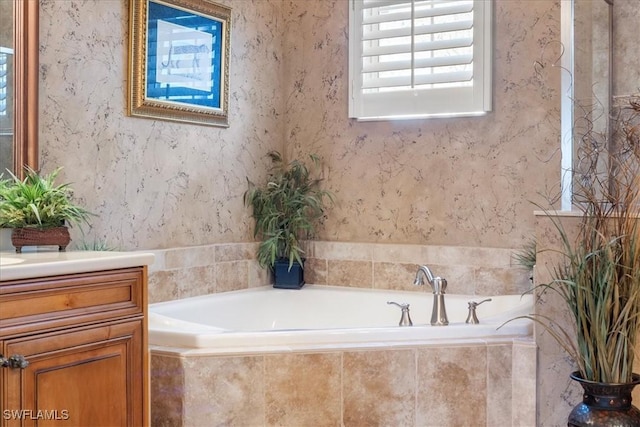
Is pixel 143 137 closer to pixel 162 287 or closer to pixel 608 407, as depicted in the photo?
pixel 162 287

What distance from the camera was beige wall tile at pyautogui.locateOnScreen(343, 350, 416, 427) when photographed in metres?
2.47

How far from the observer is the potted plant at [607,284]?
7.11ft

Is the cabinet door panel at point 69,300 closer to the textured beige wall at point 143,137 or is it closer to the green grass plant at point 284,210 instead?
the textured beige wall at point 143,137

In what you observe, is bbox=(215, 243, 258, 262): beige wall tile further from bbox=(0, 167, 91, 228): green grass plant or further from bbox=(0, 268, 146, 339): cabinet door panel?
bbox=(0, 268, 146, 339): cabinet door panel

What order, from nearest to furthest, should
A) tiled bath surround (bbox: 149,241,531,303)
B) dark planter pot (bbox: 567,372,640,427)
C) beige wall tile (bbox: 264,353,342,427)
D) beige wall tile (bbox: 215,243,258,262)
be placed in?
dark planter pot (bbox: 567,372,640,427)
beige wall tile (bbox: 264,353,342,427)
tiled bath surround (bbox: 149,241,531,303)
beige wall tile (bbox: 215,243,258,262)

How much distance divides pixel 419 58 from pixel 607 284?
5.46 feet

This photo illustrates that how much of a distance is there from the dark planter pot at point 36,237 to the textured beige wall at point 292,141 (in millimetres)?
400

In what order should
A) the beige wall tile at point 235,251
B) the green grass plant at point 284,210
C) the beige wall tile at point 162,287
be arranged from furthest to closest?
the green grass plant at point 284,210 → the beige wall tile at point 235,251 → the beige wall tile at point 162,287

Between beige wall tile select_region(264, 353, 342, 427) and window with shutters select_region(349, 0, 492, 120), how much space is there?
1549mm

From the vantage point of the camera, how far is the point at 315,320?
3445 millimetres

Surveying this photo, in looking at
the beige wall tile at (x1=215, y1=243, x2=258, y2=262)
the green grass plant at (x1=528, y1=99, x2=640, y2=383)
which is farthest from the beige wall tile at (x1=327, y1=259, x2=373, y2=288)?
the green grass plant at (x1=528, y1=99, x2=640, y2=383)

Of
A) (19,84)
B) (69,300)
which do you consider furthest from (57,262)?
(19,84)

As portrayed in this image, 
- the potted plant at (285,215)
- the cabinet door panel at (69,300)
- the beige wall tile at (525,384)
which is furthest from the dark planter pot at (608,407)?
the potted plant at (285,215)

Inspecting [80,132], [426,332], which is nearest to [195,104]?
[80,132]
